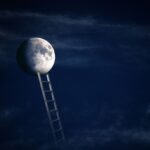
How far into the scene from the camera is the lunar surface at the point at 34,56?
2375 centimetres

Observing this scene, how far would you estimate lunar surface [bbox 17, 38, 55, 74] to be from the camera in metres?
23.8

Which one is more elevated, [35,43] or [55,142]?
[35,43]

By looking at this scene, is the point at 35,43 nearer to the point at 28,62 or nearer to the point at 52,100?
the point at 28,62

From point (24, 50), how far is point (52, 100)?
4.37m

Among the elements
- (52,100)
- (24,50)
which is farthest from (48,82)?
(24,50)

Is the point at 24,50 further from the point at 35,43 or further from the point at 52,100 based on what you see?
the point at 52,100

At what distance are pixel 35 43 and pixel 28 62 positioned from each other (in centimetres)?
138

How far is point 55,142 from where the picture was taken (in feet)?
83.0

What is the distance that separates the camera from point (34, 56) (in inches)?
935

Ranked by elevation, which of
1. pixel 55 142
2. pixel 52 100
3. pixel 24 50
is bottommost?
pixel 55 142

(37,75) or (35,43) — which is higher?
(35,43)

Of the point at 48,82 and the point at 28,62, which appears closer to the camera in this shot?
the point at 28,62

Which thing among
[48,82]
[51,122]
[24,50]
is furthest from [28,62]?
[51,122]

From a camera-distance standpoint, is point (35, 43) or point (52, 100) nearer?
point (35, 43)
